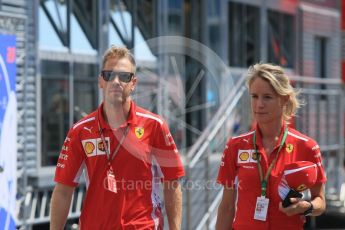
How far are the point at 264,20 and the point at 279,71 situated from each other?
1055cm

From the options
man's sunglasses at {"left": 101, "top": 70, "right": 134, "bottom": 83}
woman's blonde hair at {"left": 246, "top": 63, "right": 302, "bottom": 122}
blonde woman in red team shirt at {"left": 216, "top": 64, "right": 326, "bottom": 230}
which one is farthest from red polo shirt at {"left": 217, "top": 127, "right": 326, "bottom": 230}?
man's sunglasses at {"left": 101, "top": 70, "right": 134, "bottom": 83}

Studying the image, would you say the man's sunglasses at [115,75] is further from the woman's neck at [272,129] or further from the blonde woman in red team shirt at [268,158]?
the woman's neck at [272,129]

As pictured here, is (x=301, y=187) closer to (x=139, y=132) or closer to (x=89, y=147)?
(x=139, y=132)

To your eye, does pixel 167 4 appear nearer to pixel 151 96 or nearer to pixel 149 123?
pixel 151 96

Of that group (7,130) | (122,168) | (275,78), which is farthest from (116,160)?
(7,130)

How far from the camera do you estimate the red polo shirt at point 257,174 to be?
395 cm

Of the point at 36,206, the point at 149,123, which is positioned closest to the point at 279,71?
the point at 149,123

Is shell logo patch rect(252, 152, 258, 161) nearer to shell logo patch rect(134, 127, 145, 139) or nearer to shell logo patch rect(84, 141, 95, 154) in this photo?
shell logo patch rect(134, 127, 145, 139)

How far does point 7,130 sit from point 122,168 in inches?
102

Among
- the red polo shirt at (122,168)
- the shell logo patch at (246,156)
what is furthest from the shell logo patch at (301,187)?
the red polo shirt at (122,168)

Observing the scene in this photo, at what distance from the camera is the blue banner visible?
634cm

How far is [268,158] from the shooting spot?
406cm

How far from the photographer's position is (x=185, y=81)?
12.1 meters

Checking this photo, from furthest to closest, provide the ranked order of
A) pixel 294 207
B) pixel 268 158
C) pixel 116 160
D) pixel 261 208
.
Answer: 1. pixel 116 160
2. pixel 268 158
3. pixel 261 208
4. pixel 294 207
